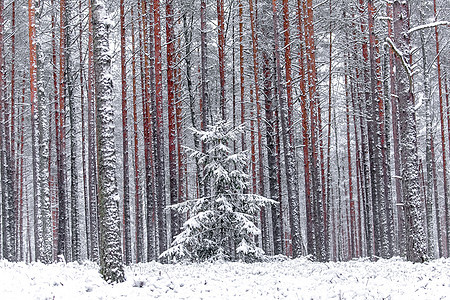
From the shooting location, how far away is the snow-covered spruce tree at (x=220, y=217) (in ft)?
41.9

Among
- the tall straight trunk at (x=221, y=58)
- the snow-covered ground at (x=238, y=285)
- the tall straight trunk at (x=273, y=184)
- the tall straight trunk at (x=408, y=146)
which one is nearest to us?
the snow-covered ground at (x=238, y=285)

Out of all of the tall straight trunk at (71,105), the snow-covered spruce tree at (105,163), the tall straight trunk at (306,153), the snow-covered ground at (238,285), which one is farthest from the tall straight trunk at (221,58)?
the snow-covered ground at (238,285)

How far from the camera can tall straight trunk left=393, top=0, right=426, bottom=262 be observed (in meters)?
11.2

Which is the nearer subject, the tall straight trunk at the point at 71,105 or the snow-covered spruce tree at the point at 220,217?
the snow-covered spruce tree at the point at 220,217

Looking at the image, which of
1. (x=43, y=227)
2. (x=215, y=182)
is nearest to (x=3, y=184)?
Answer: (x=43, y=227)

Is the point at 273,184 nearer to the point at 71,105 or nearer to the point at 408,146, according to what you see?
the point at 408,146

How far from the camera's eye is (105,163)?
28.5 ft

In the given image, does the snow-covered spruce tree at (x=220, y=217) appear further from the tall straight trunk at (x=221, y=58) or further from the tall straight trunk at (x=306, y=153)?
the tall straight trunk at (x=221, y=58)

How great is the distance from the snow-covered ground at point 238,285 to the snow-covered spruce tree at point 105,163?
0.43m

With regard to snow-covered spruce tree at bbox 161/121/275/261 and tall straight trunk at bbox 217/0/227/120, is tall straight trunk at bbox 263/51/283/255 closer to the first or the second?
tall straight trunk at bbox 217/0/227/120

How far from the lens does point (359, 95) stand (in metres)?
22.7

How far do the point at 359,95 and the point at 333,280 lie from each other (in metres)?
15.7

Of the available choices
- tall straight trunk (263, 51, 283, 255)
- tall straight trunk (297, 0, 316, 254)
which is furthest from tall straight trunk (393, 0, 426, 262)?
tall straight trunk (263, 51, 283, 255)

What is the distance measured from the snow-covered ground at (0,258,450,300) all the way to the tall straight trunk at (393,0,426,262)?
1111mm
